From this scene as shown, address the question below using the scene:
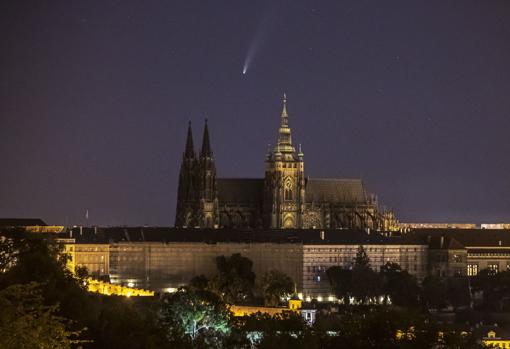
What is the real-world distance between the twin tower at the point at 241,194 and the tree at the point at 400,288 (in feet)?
80.7

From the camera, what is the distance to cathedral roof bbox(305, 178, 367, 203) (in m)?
179

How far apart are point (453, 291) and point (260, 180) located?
38.6 m

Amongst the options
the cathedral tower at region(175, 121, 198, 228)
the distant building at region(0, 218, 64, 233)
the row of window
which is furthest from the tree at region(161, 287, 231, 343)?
the row of window

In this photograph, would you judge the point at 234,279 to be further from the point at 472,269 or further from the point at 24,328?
the point at 24,328

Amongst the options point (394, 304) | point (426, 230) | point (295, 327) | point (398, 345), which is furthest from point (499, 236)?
point (398, 345)

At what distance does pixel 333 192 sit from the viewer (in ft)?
591

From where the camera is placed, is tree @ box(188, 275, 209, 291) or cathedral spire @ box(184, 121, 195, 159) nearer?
tree @ box(188, 275, 209, 291)

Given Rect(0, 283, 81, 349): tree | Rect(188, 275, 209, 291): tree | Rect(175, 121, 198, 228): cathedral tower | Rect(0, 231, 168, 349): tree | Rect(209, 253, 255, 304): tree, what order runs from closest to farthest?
Rect(0, 283, 81, 349): tree < Rect(0, 231, 168, 349): tree < Rect(209, 253, 255, 304): tree < Rect(188, 275, 209, 291): tree < Rect(175, 121, 198, 228): cathedral tower

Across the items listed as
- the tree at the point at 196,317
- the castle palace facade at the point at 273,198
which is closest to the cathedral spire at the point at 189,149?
the castle palace facade at the point at 273,198

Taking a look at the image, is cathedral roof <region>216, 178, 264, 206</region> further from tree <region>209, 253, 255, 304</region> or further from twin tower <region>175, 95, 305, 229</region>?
tree <region>209, 253, 255, 304</region>

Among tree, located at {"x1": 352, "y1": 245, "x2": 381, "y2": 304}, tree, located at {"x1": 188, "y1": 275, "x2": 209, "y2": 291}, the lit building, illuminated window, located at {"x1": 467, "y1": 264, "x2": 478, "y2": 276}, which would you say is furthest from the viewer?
illuminated window, located at {"x1": 467, "y1": 264, "x2": 478, "y2": 276}

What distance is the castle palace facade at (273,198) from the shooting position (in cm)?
17000

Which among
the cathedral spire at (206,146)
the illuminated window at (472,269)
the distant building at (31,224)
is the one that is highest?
the cathedral spire at (206,146)

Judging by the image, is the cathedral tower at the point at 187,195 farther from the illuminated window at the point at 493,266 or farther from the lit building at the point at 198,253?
the illuminated window at the point at 493,266
